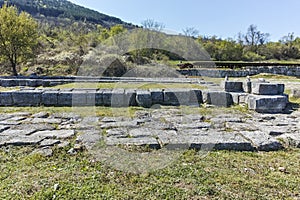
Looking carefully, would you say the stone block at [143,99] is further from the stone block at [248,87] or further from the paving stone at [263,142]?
the paving stone at [263,142]

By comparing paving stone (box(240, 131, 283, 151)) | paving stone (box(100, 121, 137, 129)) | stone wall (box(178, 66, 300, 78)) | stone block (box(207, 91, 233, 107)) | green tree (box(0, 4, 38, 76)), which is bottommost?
paving stone (box(240, 131, 283, 151))

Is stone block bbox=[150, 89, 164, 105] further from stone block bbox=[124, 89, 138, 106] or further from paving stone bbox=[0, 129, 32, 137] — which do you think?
paving stone bbox=[0, 129, 32, 137]

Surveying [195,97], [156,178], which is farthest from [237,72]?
[156,178]

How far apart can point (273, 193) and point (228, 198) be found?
54 centimetres

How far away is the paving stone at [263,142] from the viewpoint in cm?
403

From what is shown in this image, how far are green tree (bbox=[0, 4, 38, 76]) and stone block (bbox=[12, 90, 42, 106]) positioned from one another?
A: 1043 centimetres

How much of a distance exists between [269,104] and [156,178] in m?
5.02

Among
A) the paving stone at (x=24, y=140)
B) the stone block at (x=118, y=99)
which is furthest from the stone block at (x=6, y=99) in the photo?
the paving stone at (x=24, y=140)

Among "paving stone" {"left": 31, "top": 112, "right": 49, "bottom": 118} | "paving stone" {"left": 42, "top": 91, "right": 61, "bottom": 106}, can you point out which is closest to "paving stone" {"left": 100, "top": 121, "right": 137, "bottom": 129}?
"paving stone" {"left": 31, "top": 112, "right": 49, "bottom": 118}

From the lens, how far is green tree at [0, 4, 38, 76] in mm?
15742

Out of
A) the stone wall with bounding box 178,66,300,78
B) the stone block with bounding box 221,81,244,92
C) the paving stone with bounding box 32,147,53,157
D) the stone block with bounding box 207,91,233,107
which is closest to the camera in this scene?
the paving stone with bounding box 32,147,53,157

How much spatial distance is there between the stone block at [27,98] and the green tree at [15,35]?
34.2 ft

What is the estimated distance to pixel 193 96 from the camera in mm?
8055

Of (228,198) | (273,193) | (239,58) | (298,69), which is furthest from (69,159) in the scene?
(239,58)
